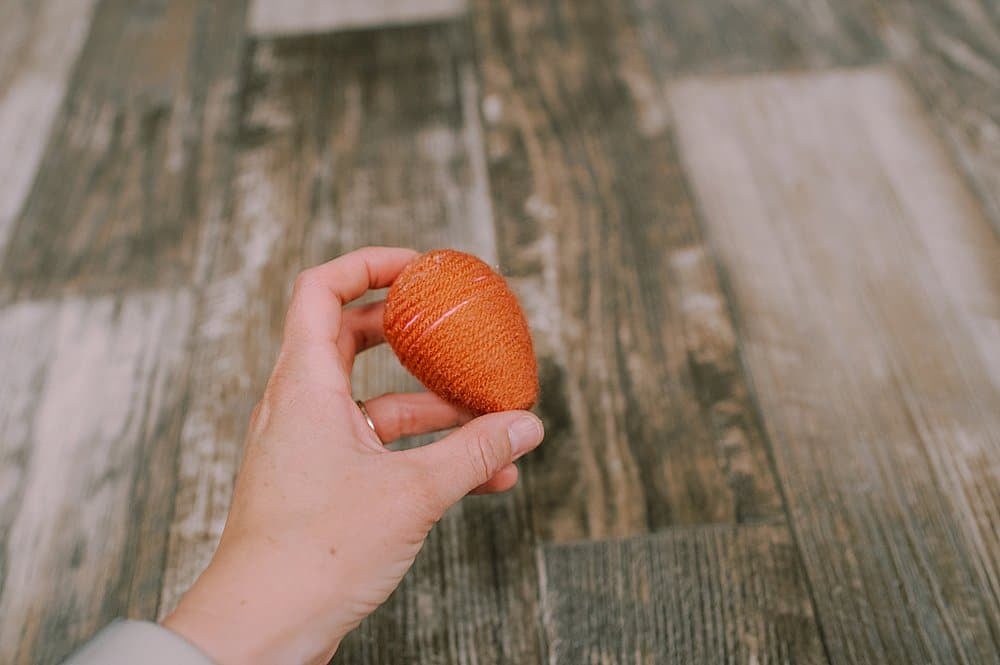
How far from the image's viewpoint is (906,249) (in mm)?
938

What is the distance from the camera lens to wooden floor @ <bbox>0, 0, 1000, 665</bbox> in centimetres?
72

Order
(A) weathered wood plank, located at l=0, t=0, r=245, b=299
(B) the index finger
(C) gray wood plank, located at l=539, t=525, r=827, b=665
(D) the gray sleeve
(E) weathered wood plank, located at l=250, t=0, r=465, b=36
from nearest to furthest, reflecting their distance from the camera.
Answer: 1. (D) the gray sleeve
2. (B) the index finger
3. (C) gray wood plank, located at l=539, t=525, r=827, b=665
4. (A) weathered wood plank, located at l=0, t=0, r=245, b=299
5. (E) weathered wood plank, located at l=250, t=0, r=465, b=36

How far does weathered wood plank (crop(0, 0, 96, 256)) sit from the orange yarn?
74 cm

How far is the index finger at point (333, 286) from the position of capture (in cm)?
57

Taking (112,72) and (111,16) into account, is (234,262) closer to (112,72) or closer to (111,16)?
(112,72)

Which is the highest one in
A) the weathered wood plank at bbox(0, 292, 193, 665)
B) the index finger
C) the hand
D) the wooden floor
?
the index finger

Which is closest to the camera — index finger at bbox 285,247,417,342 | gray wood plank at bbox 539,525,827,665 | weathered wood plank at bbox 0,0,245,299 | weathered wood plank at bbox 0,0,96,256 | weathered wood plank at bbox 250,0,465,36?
index finger at bbox 285,247,417,342

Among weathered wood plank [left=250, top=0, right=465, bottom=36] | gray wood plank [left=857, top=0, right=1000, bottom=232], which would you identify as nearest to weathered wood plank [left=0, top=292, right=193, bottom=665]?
weathered wood plank [left=250, top=0, right=465, bottom=36]

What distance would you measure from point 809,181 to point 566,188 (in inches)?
13.3

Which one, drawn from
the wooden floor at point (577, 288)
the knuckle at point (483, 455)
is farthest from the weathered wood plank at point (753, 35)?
the knuckle at point (483, 455)

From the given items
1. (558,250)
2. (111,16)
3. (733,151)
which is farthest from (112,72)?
(733,151)

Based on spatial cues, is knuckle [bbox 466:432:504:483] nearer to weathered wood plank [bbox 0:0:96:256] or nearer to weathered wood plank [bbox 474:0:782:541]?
weathered wood plank [bbox 474:0:782:541]

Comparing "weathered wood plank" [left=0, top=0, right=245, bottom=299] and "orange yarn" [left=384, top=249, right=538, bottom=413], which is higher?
"orange yarn" [left=384, top=249, right=538, bottom=413]

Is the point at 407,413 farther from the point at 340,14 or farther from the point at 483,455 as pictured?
the point at 340,14
